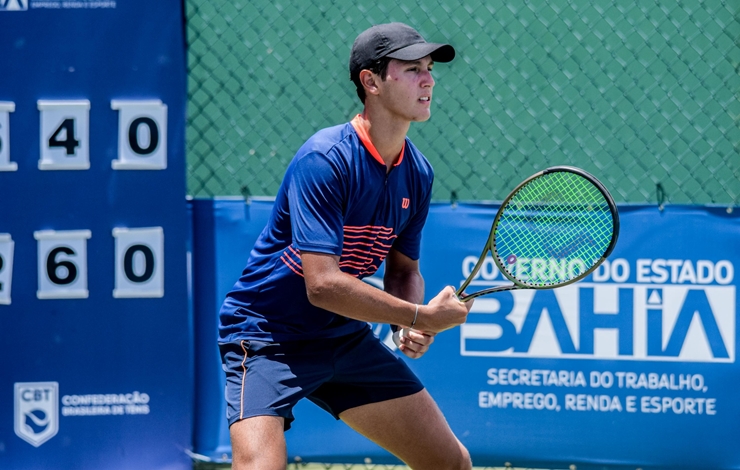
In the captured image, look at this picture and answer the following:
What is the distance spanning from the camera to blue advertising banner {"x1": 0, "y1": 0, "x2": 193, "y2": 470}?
4.43 m

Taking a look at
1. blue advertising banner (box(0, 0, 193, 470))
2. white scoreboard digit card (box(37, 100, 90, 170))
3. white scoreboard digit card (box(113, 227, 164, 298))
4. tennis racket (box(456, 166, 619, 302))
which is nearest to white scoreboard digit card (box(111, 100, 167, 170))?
blue advertising banner (box(0, 0, 193, 470))

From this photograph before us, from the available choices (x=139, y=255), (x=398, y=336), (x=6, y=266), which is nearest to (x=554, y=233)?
(x=398, y=336)

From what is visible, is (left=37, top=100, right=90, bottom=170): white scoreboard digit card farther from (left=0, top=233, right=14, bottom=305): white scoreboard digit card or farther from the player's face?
the player's face

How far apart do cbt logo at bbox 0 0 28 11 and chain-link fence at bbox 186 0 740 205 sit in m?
0.73

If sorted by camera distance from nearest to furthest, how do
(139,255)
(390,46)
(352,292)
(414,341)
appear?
(352,292)
(390,46)
(414,341)
(139,255)

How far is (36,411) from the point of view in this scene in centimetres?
448

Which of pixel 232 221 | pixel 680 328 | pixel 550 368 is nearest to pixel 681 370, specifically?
pixel 680 328

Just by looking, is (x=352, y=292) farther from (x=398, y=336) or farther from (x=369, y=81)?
(x=369, y=81)

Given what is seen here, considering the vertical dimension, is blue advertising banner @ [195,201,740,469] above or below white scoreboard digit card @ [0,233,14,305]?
below

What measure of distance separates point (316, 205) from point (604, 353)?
189 cm

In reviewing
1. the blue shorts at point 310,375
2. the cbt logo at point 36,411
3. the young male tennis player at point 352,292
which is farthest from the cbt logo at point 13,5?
the blue shorts at point 310,375

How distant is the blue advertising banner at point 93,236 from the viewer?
443 cm

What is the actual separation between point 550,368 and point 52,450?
215 centimetres

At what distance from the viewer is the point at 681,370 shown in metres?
4.32
